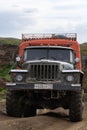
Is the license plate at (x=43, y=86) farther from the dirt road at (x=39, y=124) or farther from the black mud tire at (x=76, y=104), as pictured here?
the dirt road at (x=39, y=124)

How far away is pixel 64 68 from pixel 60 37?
134 inches

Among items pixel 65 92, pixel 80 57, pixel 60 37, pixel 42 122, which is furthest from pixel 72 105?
pixel 60 37

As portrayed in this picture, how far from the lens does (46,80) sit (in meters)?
18.4

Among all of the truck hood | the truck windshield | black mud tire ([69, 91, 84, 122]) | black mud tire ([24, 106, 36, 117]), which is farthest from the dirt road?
the truck windshield

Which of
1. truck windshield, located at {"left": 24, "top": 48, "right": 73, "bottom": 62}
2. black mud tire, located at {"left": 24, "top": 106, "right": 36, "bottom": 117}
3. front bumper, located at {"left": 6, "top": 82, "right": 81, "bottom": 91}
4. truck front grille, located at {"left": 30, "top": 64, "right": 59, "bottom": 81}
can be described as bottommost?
black mud tire, located at {"left": 24, "top": 106, "right": 36, "bottom": 117}

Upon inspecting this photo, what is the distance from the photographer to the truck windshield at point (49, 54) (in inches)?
782

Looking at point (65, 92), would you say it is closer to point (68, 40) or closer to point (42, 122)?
point (42, 122)

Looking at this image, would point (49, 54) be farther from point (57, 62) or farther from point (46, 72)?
point (46, 72)

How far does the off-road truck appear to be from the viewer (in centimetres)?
1831

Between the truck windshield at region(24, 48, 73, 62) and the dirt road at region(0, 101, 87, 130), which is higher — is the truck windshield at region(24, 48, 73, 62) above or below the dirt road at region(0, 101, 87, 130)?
above

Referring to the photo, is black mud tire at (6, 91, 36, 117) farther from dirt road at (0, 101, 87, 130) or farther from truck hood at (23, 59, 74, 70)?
truck hood at (23, 59, 74, 70)

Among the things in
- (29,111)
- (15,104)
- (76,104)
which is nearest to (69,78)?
(76,104)

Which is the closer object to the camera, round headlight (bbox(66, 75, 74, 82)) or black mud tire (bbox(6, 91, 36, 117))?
round headlight (bbox(66, 75, 74, 82))

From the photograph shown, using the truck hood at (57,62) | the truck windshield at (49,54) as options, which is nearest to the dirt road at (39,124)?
the truck hood at (57,62)
